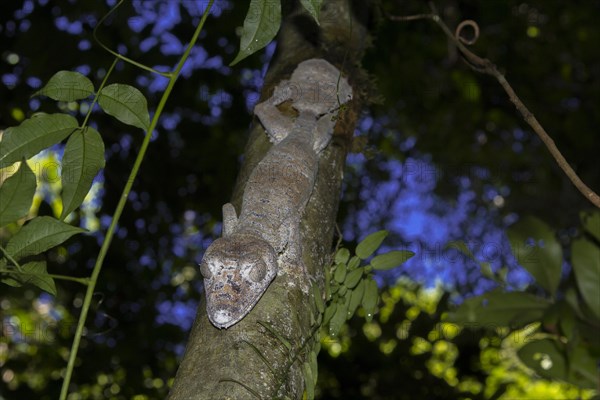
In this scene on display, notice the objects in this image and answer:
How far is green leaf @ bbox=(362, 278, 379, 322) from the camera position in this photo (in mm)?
2371

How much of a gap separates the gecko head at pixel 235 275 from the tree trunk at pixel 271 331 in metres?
0.03

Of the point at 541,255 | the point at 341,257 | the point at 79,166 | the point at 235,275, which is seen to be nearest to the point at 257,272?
the point at 235,275

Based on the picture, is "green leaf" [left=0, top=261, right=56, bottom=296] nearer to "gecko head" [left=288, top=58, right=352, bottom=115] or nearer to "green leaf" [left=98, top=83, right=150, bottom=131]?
"green leaf" [left=98, top=83, right=150, bottom=131]

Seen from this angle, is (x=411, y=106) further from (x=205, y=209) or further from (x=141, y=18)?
(x=141, y=18)

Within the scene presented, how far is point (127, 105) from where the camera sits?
2055 mm

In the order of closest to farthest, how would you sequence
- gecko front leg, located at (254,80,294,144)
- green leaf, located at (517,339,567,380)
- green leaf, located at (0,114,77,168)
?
1. green leaf, located at (0,114,77,168)
2. gecko front leg, located at (254,80,294,144)
3. green leaf, located at (517,339,567,380)

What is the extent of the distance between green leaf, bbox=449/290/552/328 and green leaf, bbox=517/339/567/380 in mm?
270

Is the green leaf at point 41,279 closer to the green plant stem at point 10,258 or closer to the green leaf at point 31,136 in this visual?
the green plant stem at point 10,258

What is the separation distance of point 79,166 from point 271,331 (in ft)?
2.60

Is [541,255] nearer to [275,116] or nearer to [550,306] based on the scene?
[550,306]

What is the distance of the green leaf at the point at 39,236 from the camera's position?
6.38 feet

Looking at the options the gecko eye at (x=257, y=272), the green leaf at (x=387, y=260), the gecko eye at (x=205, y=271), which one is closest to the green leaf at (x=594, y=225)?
the green leaf at (x=387, y=260)

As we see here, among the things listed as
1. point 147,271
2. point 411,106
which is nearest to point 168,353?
point 147,271

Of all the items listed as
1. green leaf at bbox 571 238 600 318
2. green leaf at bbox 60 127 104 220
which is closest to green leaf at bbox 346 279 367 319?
green leaf at bbox 60 127 104 220
